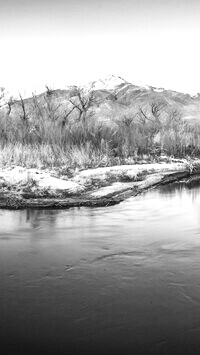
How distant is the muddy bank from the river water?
1.62 m

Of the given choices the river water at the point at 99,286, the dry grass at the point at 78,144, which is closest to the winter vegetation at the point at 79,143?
the dry grass at the point at 78,144

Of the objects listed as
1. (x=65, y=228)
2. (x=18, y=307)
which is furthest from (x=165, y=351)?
(x=65, y=228)

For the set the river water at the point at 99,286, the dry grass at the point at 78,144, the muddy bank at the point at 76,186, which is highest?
the dry grass at the point at 78,144

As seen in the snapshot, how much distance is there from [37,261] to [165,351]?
2853 millimetres

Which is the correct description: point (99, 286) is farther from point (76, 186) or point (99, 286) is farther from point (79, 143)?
point (79, 143)

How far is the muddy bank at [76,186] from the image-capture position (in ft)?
36.2

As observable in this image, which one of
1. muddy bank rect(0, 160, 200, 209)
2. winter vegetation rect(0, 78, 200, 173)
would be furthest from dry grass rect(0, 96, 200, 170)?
muddy bank rect(0, 160, 200, 209)

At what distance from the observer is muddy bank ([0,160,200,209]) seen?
36.2 ft

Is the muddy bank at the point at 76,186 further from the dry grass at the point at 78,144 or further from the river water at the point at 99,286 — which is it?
the dry grass at the point at 78,144

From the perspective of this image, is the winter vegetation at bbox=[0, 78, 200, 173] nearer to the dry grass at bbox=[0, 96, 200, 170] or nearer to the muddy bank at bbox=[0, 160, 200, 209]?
the dry grass at bbox=[0, 96, 200, 170]

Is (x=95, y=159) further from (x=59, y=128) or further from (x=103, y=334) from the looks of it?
(x=103, y=334)

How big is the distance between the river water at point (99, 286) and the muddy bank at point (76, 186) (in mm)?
1616

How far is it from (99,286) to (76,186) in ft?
23.3

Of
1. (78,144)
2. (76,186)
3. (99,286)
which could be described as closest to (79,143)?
(78,144)
